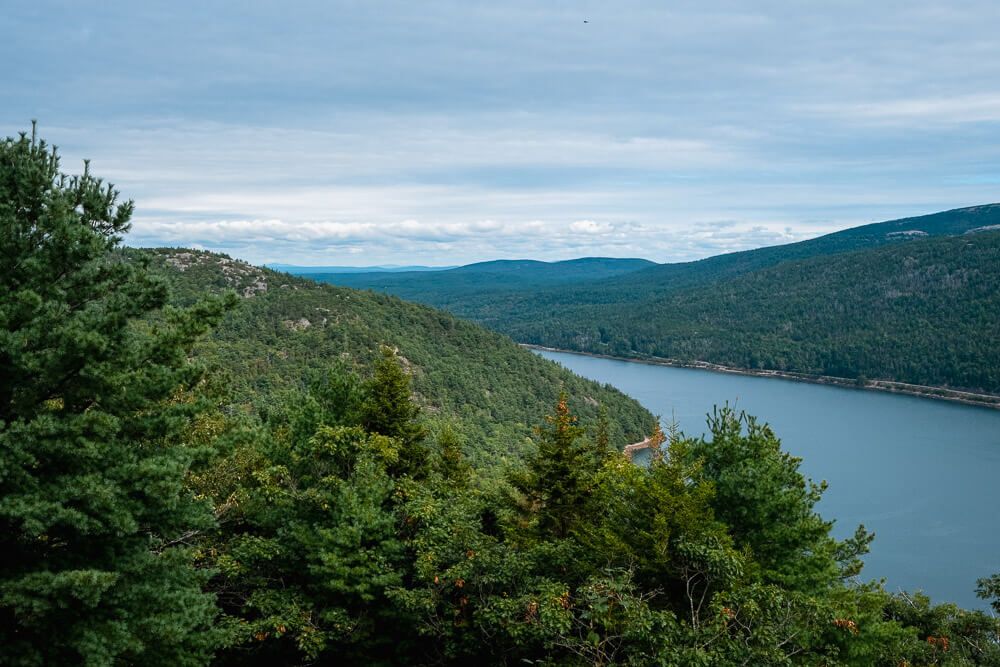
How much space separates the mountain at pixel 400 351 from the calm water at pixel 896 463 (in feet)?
55.2

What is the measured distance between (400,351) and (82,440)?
7746cm

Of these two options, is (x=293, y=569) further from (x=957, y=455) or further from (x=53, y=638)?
(x=957, y=455)

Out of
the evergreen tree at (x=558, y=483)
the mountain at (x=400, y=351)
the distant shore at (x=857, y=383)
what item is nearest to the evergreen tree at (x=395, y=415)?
the evergreen tree at (x=558, y=483)

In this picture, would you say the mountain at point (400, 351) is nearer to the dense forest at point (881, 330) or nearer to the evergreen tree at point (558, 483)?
the evergreen tree at point (558, 483)

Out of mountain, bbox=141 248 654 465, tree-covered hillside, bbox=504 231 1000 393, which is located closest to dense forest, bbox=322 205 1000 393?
tree-covered hillside, bbox=504 231 1000 393

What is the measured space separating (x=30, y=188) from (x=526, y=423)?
80.6 m

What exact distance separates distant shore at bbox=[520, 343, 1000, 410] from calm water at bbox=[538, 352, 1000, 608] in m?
4.46

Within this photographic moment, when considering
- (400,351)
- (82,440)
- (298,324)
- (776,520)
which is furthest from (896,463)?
(82,440)

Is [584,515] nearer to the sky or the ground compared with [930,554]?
nearer to the sky

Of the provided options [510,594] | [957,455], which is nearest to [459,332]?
[957,455]

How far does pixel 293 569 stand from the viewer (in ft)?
45.1

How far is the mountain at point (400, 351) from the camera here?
69500mm

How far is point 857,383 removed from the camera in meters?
135

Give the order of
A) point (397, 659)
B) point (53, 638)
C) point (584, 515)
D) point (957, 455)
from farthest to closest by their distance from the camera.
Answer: point (957, 455) < point (584, 515) < point (397, 659) < point (53, 638)
